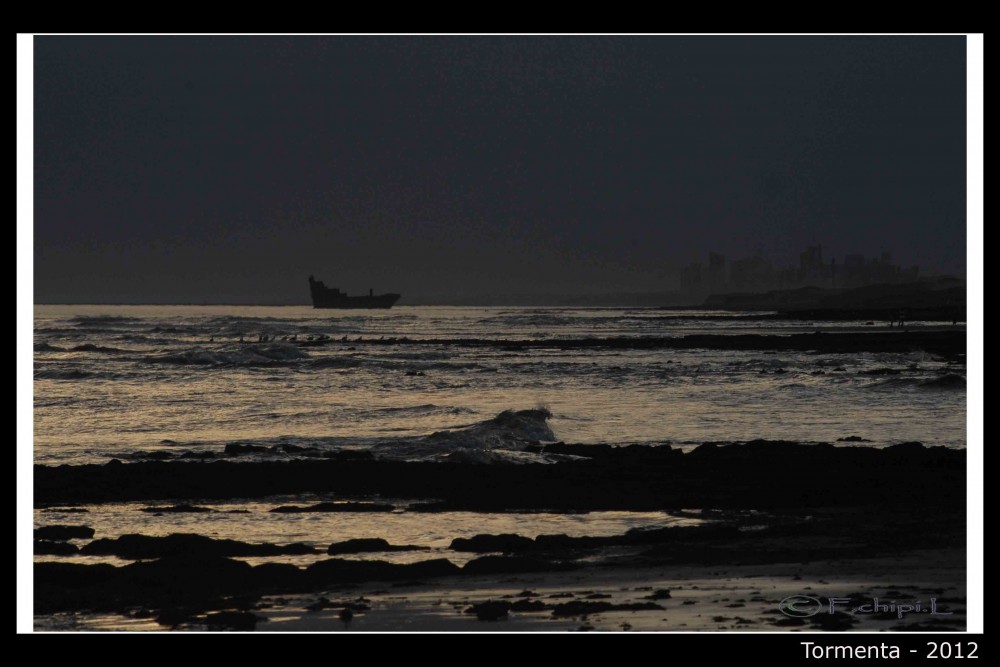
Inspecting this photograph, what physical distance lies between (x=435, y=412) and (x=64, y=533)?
41.3ft

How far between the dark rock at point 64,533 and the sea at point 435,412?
15 cm

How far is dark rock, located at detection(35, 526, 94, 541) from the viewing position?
1091 cm

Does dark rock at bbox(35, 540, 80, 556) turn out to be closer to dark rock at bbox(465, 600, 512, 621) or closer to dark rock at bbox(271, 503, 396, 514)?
dark rock at bbox(271, 503, 396, 514)

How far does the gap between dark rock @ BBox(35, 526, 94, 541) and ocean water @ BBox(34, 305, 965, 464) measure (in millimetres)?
5183

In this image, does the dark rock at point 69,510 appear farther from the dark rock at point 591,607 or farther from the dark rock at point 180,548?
the dark rock at point 591,607

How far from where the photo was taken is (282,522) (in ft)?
38.3

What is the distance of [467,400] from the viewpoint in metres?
26.5

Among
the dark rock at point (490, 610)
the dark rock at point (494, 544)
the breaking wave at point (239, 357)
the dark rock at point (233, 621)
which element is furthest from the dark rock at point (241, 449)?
the breaking wave at point (239, 357)

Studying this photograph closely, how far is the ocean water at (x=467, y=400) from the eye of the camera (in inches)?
719

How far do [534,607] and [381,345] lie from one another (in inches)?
1920
